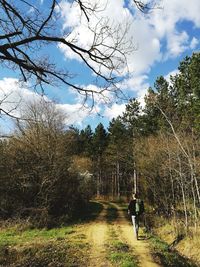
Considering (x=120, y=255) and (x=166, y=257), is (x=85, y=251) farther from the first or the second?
(x=166, y=257)

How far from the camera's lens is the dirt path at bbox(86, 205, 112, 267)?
1241cm

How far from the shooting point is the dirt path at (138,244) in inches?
487

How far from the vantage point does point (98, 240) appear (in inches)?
659

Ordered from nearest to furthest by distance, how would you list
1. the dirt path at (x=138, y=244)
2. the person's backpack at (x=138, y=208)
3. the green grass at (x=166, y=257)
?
the dirt path at (x=138, y=244) < the green grass at (x=166, y=257) < the person's backpack at (x=138, y=208)

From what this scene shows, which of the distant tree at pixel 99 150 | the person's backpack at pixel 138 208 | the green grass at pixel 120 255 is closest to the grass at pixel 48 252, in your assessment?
the green grass at pixel 120 255

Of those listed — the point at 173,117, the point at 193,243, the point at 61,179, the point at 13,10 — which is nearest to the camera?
the point at 13,10

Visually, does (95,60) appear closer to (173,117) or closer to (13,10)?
(13,10)

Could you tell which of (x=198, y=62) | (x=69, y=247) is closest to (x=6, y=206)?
(x=69, y=247)

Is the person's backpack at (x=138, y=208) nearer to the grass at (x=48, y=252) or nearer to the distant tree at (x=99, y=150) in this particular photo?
the grass at (x=48, y=252)

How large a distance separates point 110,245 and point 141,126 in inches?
1346

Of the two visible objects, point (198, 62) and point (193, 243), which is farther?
point (198, 62)

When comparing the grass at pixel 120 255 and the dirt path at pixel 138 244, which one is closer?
the grass at pixel 120 255

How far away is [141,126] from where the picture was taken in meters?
48.5

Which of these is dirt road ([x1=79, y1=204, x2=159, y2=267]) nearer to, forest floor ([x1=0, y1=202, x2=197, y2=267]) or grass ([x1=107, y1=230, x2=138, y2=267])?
forest floor ([x1=0, y1=202, x2=197, y2=267])
